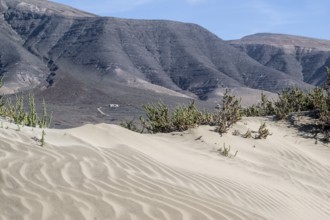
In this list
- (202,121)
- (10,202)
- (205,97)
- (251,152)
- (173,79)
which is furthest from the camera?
(173,79)

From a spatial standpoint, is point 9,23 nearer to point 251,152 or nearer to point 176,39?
point 176,39

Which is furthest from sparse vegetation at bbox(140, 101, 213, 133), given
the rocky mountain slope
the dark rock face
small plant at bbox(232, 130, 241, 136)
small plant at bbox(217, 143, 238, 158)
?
the dark rock face

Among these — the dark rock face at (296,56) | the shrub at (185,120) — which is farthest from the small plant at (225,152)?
the dark rock face at (296,56)

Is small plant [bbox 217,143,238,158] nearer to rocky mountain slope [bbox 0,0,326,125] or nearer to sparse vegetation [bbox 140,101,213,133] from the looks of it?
sparse vegetation [bbox 140,101,213,133]

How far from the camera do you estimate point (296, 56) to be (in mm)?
99938

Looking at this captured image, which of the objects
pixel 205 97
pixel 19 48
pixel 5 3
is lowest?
pixel 205 97

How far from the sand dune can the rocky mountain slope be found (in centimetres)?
3846

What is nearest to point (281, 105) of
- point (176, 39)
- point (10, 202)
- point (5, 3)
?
point (10, 202)

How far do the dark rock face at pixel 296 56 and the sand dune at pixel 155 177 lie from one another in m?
79.3

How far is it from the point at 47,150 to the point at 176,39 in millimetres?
75731

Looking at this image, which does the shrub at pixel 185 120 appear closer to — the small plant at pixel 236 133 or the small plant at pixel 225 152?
the small plant at pixel 236 133

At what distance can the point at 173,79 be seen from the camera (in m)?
71.6

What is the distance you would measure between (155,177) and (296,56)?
9918cm

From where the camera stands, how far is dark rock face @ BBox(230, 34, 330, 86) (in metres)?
90.1
